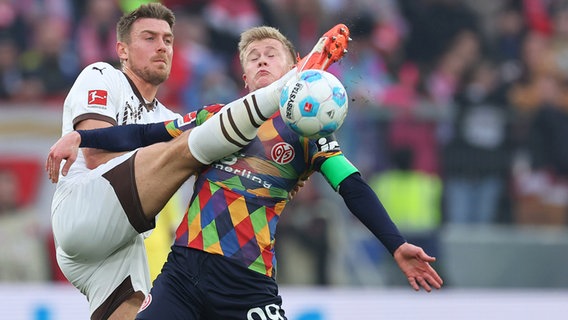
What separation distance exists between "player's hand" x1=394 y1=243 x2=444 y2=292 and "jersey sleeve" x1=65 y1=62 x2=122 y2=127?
186cm

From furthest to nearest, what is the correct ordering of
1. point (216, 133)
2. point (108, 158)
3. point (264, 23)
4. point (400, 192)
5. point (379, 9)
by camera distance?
point (379, 9) < point (264, 23) < point (400, 192) < point (108, 158) < point (216, 133)

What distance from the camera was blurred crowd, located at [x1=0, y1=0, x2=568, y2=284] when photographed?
1100cm

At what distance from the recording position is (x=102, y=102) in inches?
235

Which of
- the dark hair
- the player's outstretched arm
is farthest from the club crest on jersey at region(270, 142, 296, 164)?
the dark hair

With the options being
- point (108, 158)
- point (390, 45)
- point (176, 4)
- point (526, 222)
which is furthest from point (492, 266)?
point (108, 158)

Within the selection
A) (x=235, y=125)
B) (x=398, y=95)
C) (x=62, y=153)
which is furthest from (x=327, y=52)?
(x=398, y=95)

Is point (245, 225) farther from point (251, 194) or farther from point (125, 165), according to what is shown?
point (125, 165)

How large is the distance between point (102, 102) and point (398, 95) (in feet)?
20.7

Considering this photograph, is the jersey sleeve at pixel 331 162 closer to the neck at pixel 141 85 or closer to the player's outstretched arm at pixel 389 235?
the player's outstretched arm at pixel 389 235

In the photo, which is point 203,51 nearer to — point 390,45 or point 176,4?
point 176,4

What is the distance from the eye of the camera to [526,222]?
11.6 metres

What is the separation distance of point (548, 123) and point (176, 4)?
4.32 meters

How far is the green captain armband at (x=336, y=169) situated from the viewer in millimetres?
5312

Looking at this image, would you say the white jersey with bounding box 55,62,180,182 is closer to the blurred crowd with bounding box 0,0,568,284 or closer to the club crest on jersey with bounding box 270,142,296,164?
the club crest on jersey with bounding box 270,142,296,164
